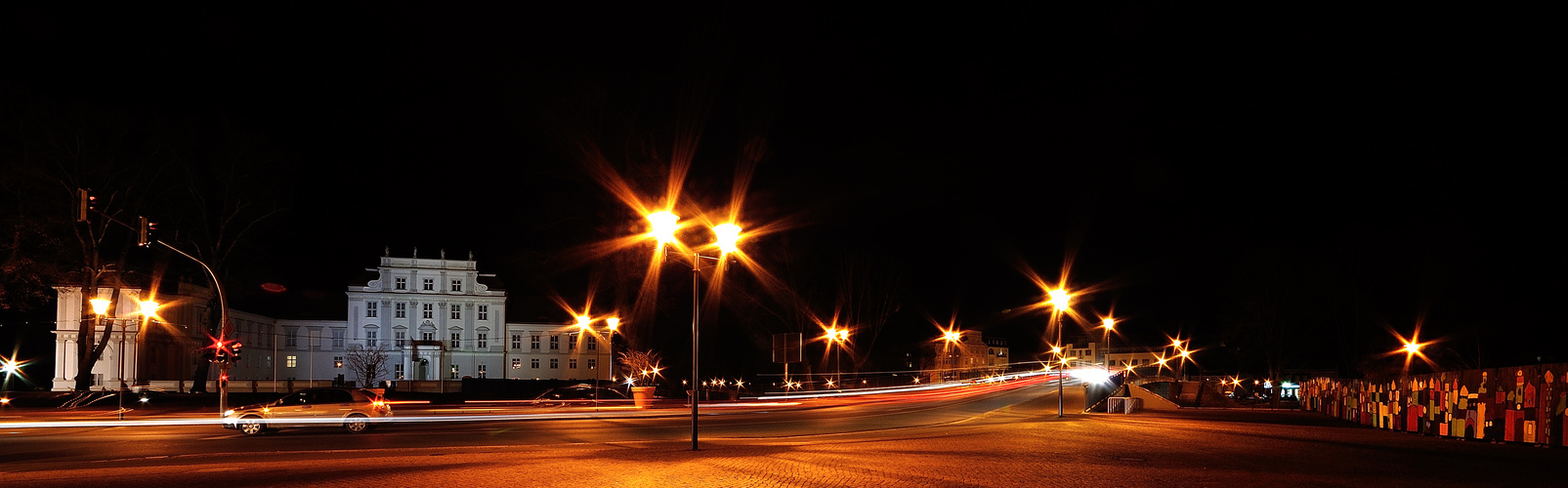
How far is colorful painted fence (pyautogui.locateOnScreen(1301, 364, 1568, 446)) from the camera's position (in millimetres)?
15797

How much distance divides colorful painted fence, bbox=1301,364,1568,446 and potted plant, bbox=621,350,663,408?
25001mm

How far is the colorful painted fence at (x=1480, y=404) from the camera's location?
51.8ft

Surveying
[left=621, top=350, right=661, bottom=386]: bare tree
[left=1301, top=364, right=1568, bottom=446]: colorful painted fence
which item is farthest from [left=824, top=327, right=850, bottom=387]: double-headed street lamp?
[left=1301, top=364, right=1568, bottom=446]: colorful painted fence

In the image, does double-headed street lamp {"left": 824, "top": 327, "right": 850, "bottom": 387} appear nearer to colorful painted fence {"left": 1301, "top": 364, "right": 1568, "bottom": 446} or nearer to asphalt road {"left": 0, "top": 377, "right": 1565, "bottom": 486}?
asphalt road {"left": 0, "top": 377, "right": 1565, "bottom": 486}

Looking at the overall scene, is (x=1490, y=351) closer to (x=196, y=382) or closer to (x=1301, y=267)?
(x=1301, y=267)

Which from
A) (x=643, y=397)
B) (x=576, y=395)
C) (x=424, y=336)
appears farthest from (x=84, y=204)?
(x=424, y=336)

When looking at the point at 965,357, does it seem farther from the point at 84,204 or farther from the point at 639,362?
the point at 84,204

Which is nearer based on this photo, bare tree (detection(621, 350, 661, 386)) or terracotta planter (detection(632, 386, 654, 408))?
terracotta planter (detection(632, 386, 654, 408))

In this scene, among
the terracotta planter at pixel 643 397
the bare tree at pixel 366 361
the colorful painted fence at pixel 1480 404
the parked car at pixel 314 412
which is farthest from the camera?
the bare tree at pixel 366 361

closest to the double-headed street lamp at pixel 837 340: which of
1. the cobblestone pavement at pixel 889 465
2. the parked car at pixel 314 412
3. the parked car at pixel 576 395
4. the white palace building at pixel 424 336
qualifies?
the parked car at pixel 576 395

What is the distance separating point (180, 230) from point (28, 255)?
275 inches

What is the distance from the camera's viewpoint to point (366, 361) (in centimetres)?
7056

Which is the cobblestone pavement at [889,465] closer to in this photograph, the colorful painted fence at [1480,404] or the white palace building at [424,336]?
the colorful painted fence at [1480,404]

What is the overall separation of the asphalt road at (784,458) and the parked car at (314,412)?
0.44 meters
